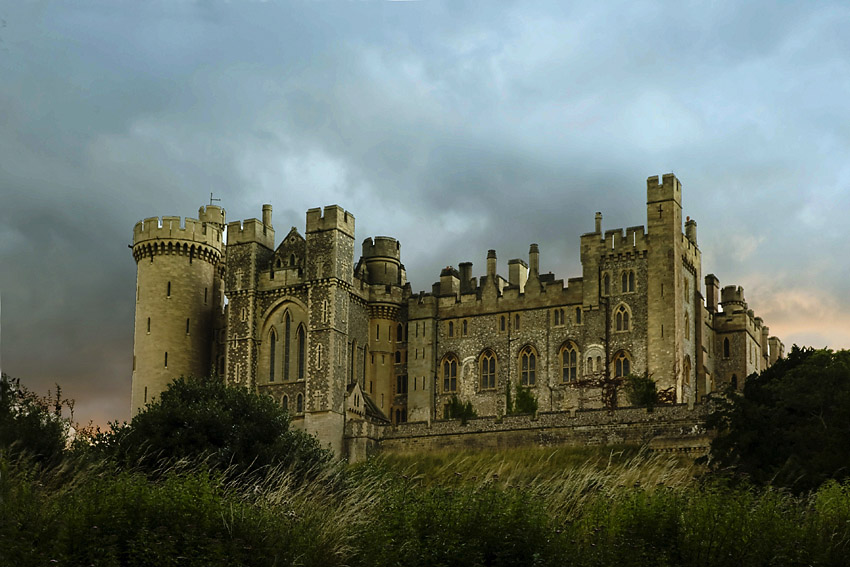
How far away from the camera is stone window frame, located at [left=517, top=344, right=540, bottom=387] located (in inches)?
2680

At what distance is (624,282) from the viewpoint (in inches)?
2601

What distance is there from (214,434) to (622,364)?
27311 millimetres

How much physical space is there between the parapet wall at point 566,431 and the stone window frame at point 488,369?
7347mm

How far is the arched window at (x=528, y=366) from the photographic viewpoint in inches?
2680

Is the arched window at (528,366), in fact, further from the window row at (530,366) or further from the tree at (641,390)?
the tree at (641,390)

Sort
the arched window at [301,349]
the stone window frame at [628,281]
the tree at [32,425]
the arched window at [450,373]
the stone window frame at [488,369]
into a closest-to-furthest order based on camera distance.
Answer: the tree at [32,425] → the stone window frame at [628,281] → the arched window at [301,349] → the stone window frame at [488,369] → the arched window at [450,373]

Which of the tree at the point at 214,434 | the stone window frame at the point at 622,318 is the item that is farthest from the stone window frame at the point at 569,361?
the tree at the point at 214,434

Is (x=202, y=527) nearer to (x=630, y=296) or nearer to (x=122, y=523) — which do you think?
(x=122, y=523)

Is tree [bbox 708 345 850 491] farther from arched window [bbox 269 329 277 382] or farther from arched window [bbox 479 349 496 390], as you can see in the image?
arched window [bbox 269 329 277 382]

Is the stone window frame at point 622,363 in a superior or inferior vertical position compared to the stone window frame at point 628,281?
inferior

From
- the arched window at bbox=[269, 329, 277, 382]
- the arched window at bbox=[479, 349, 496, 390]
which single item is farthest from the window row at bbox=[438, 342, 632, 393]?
the arched window at bbox=[269, 329, 277, 382]

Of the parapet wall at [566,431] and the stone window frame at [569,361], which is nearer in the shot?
the parapet wall at [566,431]

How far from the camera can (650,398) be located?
6153cm

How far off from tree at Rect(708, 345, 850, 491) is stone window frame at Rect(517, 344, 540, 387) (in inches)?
817
